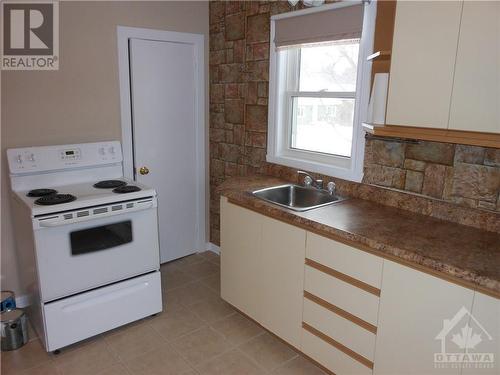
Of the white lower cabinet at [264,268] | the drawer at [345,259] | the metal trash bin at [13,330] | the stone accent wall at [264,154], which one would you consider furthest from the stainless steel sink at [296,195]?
the metal trash bin at [13,330]

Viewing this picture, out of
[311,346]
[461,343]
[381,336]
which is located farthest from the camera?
[311,346]

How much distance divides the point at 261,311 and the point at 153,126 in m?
1.79

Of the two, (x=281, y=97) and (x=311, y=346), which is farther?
(x=281, y=97)

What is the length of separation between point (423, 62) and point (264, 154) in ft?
5.23

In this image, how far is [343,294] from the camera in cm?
203

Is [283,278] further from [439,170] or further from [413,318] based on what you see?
[439,170]

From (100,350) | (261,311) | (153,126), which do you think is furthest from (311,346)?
(153,126)

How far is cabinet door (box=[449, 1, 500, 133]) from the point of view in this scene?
1.58 m

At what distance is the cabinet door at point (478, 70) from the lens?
1.58 meters

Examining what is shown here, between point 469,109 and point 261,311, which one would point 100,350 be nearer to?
point 261,311

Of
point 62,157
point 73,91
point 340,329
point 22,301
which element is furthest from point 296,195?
point 22,301

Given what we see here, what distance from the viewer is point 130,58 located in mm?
3137

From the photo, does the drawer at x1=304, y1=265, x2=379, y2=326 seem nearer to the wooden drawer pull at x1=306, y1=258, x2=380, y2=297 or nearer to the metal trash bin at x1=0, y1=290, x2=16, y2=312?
the wooden drawer pull at x1=306, y1=258, x2=380, y2=297

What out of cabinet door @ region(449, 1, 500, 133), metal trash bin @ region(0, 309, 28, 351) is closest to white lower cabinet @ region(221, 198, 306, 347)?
cabinet door @ region(449, 1, 500, 133)
